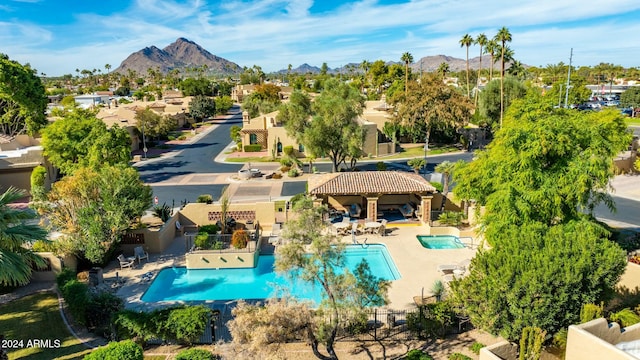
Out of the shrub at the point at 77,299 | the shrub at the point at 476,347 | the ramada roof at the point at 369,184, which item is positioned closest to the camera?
the shrub at the point at 476,347

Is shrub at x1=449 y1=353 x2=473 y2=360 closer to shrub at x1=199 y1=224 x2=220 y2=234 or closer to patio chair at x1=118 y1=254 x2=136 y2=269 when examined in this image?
shrub at x1=199 y1=224 x2=220 y2=234

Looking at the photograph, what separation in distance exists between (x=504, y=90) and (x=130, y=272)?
5252 centimetres

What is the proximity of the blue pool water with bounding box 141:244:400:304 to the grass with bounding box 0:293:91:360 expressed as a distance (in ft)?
12.1

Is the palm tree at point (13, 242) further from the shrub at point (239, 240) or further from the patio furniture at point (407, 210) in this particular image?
the patio furniture at point (407, 210)

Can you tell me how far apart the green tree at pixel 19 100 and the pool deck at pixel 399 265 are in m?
34.3

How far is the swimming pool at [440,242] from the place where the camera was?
2585 cm

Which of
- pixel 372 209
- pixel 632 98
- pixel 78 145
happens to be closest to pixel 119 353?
pixel 372 209

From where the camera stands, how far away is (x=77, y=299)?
16.8 m

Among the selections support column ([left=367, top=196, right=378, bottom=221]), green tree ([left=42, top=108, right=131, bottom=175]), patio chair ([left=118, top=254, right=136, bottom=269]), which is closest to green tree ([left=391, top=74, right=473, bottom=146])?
support column ([left=367, top=196, right=378, bottom=221])

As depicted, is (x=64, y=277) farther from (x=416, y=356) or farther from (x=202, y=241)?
(x=416, y=356)

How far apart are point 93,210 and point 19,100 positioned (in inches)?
1393

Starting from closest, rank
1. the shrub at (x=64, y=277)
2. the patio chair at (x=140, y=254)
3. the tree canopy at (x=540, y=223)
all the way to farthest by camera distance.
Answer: the tree canopy at (x=540, y=223)
the shrub at (x=64, y=277)
the patio chair at (x=140, y=254)

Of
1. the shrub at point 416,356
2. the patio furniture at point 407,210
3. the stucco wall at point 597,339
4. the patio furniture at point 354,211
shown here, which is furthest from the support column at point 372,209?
the stucco wall at point 597,339

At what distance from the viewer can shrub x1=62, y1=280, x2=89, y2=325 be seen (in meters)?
16.6
